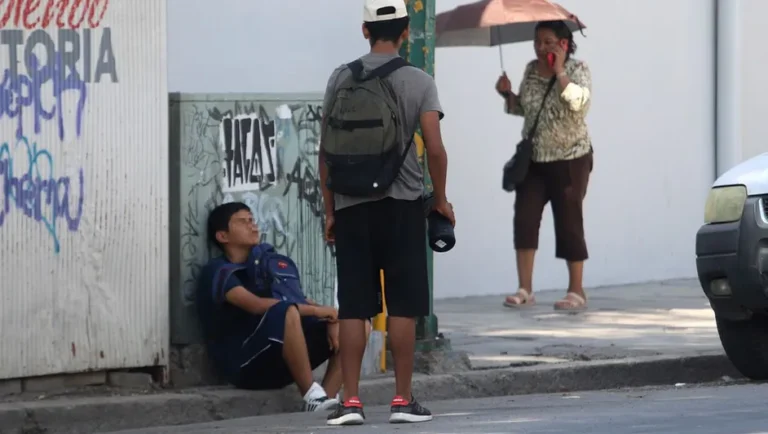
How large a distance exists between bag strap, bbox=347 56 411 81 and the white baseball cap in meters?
0.17

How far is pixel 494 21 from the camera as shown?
10.8 meters

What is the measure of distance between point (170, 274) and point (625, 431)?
8.31 feet

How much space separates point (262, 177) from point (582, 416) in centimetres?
209

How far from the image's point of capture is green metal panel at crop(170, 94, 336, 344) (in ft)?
25.6

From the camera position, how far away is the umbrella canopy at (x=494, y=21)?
1073cm

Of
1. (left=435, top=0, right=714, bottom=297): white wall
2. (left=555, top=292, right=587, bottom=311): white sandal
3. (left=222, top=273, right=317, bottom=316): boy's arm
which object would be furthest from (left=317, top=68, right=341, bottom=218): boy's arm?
(left=435, top=0, right=714, bottom=297): white wall

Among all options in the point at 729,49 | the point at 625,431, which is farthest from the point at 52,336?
the point at 729,49

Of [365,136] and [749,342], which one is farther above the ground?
[365,136]

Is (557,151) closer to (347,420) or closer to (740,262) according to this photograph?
(740,262)

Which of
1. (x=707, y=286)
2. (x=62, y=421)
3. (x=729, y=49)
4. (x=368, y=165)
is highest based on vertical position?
(x=729, y=49)

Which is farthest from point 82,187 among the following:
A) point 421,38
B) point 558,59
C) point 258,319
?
point 558,59

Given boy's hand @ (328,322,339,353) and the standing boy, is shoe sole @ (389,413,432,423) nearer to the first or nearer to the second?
the standing boy

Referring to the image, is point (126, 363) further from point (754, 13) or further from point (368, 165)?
point (754, 13)

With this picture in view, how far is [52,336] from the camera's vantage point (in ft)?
24.3
